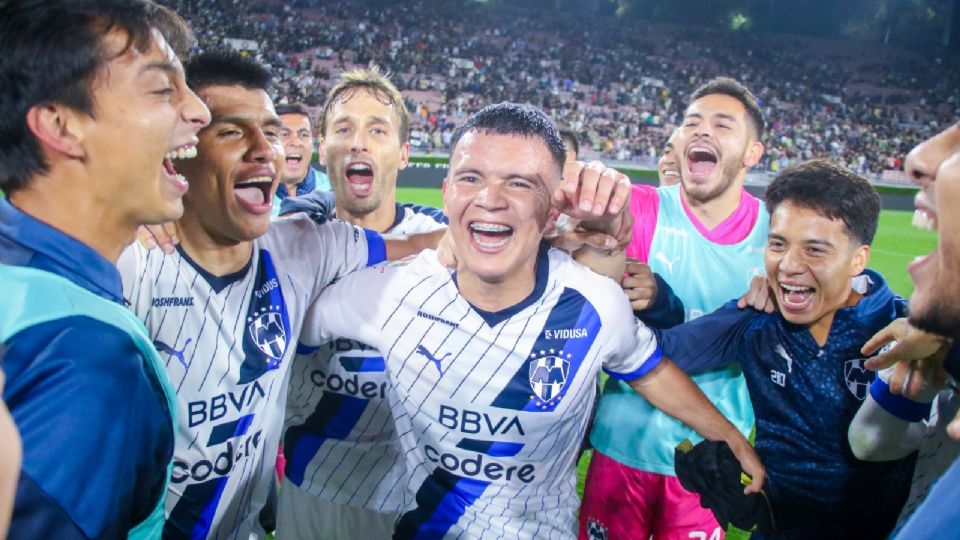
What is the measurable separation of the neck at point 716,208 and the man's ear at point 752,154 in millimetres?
310

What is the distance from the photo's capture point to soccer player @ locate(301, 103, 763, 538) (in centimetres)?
225

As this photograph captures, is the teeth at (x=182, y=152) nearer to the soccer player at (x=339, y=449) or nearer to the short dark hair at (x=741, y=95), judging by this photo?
the soccer player at (x=339, y=449)

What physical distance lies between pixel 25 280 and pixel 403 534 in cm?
164

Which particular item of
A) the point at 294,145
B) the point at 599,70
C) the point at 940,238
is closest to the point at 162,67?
the point at 940,238

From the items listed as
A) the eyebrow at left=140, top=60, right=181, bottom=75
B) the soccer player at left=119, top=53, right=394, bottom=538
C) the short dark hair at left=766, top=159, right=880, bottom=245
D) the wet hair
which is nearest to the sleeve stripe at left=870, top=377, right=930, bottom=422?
the short dark hair at left=766, top=159, right=880, bottom=245

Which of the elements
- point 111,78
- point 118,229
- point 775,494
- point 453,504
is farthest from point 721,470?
point 111,78

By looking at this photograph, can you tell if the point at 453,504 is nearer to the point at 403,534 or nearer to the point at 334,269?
the point at 403,534

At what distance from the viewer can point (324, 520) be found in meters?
2.84

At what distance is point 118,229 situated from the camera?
61.0 inches

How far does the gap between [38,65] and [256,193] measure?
2.89 feet

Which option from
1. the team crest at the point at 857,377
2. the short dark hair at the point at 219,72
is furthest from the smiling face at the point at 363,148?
the team crest at the point at 857,377

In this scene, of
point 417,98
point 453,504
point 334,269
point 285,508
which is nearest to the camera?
point 453,504

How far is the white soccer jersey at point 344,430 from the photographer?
270 cm

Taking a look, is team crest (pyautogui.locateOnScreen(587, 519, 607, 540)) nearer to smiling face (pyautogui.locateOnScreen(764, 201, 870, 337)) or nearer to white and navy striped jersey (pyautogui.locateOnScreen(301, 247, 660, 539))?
white and navy striped jersey (pyautogui.locateOnScreen(301, 247, 660, 539))
